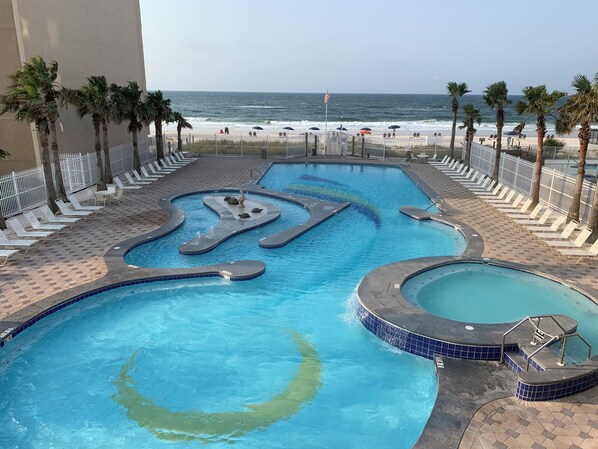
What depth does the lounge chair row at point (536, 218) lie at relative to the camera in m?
14.2

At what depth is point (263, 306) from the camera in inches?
455

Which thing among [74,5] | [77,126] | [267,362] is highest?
[74,5]

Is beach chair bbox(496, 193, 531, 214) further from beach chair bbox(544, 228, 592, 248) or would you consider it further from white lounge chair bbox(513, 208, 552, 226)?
beach chair bbox(544, 228, 592, 248)

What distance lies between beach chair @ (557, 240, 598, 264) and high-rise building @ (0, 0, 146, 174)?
868 inches

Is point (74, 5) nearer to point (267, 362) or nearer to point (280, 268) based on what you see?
point (280, 268)

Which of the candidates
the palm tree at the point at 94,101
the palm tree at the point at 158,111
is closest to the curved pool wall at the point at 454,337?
the palm tree at the point at 94,101

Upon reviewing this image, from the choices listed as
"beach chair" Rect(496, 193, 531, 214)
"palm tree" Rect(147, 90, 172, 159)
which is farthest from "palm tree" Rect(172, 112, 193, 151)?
"beach chair" Rect(496, 193, 531, 214)

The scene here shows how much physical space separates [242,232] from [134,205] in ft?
20.7

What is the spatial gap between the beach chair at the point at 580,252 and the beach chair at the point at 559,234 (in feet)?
2.89

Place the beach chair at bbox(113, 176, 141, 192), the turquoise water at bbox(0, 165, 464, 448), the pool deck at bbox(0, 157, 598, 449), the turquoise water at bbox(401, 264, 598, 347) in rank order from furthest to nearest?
the beach chair at bbox(113, 176, 141, 192) → the turquoise water at bbox(401, 264, 598, 347) → the turquoise water at bbox(0, 165, 464, 448) → the pool deck at bbox(0, 157, 598, 449)

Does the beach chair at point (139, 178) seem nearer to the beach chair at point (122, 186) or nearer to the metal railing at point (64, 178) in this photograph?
the metal railing at point (64, 178)

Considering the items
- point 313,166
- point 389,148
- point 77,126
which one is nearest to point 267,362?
point 77,126

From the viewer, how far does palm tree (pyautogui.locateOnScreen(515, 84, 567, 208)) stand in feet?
58.1

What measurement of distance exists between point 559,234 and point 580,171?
2.41m
